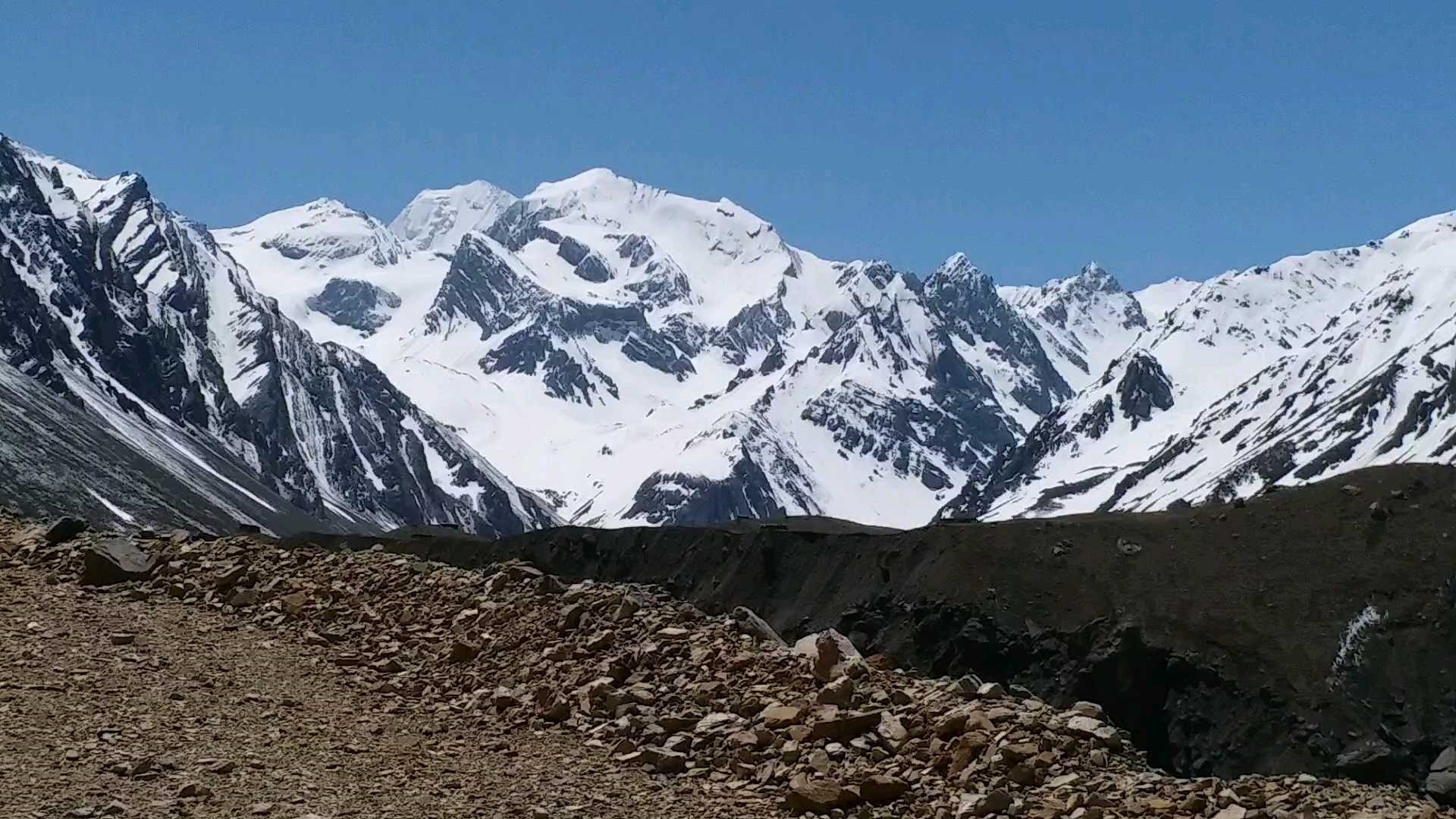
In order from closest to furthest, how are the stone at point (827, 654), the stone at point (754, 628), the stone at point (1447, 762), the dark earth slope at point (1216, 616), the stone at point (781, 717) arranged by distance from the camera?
the stone at point (781, 717) < the stone at point (827, 654) < the stone at point (1447, 762) < the stone at point (754, 628) < the dark earth slope at point (1216, 616)

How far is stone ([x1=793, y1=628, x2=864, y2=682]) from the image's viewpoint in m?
20.2

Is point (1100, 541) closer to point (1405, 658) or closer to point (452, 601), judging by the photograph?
point (1405, 658)

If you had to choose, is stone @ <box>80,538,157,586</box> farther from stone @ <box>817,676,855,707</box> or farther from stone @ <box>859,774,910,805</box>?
stone @ <box>859,774,910,805</box>

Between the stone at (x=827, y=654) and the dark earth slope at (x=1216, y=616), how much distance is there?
21055 mm

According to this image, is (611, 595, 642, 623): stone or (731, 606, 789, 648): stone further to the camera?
(611, 595, 642, 623): stone

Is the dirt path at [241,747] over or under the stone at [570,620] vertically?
under

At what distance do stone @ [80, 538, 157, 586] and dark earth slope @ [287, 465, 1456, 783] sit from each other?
28.7 metres

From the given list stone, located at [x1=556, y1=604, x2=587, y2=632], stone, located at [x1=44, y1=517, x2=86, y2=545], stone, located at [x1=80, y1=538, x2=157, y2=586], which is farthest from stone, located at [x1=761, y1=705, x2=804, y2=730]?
stone, located at [x1=44, y1=517, x2=86, y2=545]

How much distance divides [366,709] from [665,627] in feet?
15.0

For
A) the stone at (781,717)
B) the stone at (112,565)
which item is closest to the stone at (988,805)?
the stone at (781,717)

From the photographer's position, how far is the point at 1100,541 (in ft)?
179

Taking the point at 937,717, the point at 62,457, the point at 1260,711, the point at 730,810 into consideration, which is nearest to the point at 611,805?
the point at 730,810

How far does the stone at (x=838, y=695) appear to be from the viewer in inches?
755

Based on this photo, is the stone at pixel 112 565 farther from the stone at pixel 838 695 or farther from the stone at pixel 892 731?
the stone at pixel 892 731
